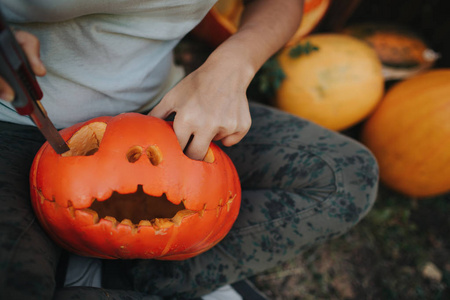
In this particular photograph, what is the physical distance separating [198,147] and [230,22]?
3.36ft

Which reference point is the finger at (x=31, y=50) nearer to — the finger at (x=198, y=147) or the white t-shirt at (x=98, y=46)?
the white t-shirt at (x=98, y=46)

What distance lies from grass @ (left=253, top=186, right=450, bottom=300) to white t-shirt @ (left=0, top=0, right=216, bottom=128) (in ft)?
2.83

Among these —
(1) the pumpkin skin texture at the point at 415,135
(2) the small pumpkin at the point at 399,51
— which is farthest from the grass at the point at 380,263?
(2) the small pumpkin at the point at 399,51

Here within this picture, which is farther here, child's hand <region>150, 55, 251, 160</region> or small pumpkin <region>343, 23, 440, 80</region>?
small pumpkin <region>343, 23, 440, 80</region>

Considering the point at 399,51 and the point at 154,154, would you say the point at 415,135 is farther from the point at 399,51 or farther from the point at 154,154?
the point at 154,154

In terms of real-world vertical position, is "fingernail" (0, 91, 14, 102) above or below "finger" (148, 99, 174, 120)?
above

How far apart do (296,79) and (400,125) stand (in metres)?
0.45

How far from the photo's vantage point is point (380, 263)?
127 centimetres

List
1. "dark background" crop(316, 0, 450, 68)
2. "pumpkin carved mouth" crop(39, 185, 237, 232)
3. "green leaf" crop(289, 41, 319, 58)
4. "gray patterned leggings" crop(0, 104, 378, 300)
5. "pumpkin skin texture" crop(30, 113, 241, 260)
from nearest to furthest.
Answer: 1. "pumpkin skin texture" crop(30, 113, 241, 260)
2. "pumpkin carved mouth" crop(39, 185, 237, 232)
3. "gray patterned leggings" crop(0, 104, 378, 300)
4. "green leaf" crop(289, 41, 319, 58)
5. "dark background" crop(316, 0, 450, 68)

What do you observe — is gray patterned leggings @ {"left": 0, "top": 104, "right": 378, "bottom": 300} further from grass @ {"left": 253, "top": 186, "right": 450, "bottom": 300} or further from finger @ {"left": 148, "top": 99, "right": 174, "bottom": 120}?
grass @ {"left": 253, "top": 186, "right": 450, "bottom": 300}

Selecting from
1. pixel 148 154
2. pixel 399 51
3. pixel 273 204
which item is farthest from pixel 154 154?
pixel 399 51

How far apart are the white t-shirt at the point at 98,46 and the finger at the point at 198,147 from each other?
0.25 metres

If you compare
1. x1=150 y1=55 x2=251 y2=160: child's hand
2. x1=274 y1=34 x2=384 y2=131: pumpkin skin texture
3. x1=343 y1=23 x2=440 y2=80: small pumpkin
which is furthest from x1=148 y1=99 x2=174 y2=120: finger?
x1=343 y1=23 x2=440 y2=80: small pumpkin

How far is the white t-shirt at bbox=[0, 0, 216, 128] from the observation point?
592 millimetres
